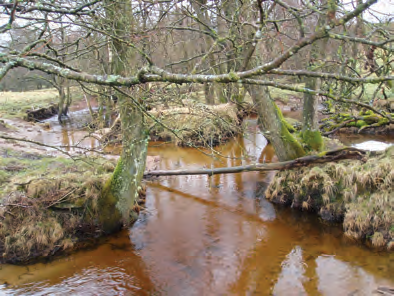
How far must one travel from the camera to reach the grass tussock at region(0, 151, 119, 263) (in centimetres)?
598

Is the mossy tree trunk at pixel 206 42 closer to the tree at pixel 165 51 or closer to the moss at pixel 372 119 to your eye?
the tree at pixel 165 51

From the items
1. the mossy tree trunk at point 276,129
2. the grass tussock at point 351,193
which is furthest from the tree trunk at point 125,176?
the grass tussock at point 351,193

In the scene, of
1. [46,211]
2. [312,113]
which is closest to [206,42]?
[312,113]

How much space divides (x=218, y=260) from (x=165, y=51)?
5.06 meters

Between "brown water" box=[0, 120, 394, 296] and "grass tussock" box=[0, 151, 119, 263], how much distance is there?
0.36 metres

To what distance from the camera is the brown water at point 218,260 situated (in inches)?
208

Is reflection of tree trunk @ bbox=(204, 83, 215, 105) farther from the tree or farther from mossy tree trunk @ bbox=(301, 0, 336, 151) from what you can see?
mossy tree trunk @ bbox=(301, 0, 336, 151)

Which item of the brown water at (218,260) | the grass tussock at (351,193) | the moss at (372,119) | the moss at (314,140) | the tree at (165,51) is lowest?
the brown water at (218,260)

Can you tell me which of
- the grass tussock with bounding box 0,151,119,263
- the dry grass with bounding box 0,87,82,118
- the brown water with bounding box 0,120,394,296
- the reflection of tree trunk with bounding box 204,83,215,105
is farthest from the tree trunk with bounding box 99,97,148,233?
the dry grass with bounding box 0,87,82,118

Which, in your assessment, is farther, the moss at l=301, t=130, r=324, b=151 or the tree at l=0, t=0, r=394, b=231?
the moss at l=301, t=130, r=324, b=151

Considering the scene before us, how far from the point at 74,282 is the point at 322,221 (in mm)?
5323

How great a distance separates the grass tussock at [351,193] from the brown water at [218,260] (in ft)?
1.04

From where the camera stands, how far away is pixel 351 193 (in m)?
6.95

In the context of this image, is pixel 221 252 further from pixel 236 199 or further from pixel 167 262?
pixel 236 199
